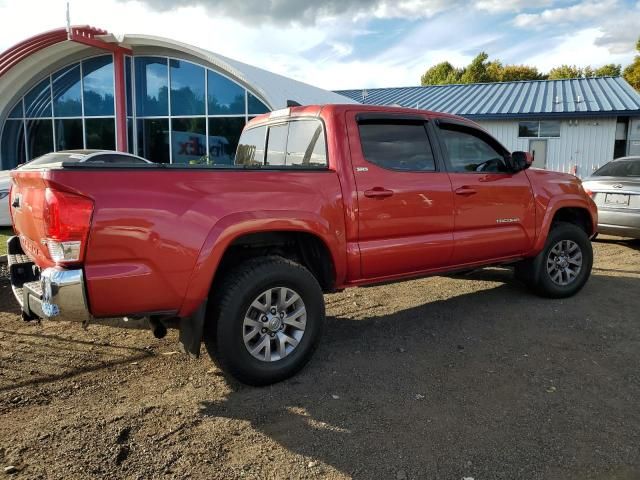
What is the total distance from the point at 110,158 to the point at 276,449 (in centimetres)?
778

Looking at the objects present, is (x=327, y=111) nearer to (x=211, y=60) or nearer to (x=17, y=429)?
(x=17, y=429)

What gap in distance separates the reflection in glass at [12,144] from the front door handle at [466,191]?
772 inches

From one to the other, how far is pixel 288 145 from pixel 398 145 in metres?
0.95

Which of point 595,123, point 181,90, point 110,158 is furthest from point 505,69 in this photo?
point 110,158

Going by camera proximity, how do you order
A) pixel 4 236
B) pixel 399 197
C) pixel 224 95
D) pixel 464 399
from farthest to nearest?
pixel 224 95 → pixel 4 236 → pixel 399 197 → pixel 464 399

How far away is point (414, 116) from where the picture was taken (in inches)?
175

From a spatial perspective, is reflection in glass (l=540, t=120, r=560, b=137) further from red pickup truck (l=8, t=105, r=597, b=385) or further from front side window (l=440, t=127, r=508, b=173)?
front side window (l=440, t=127, r=508, b=173)

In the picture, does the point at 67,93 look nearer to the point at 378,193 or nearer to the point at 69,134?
the point at 69,134

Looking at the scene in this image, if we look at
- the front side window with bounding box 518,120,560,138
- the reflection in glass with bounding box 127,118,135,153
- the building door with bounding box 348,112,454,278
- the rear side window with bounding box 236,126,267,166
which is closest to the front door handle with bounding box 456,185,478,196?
the building door with bounding box 348,112,454,278

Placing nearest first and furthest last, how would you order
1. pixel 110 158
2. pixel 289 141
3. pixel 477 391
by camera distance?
pixel 477 391 < pixel 289 141 < pixel 110 158

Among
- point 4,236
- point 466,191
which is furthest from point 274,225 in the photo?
point 4,236

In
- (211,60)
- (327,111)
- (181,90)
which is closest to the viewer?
(327,111)

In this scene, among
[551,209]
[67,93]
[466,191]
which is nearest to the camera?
[466,191]

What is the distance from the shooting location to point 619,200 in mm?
7918
